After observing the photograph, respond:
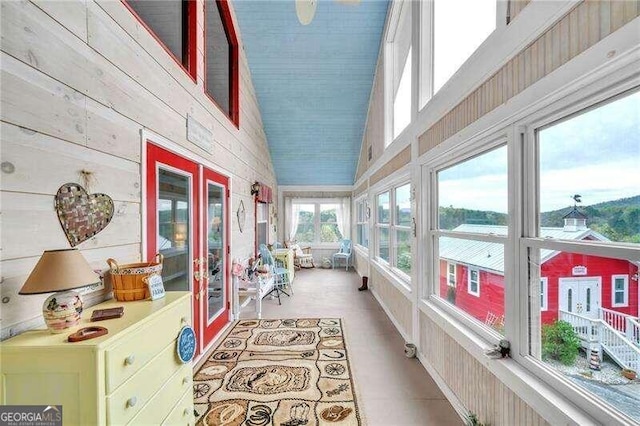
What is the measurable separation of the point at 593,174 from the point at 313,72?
426cm

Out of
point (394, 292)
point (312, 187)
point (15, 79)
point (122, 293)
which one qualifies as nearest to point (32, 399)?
point (122, 293)

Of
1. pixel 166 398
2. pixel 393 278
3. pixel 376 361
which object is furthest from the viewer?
pixel 393 278

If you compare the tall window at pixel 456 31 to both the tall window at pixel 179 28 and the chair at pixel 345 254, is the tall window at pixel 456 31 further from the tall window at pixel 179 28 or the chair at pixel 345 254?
the chair at pixel 345 254

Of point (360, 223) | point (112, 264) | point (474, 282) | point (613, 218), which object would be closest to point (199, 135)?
point (112, 264)

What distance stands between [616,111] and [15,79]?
2.21 metres

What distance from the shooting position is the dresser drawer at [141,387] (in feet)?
3.30

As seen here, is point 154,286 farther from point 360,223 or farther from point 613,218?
point 360,223

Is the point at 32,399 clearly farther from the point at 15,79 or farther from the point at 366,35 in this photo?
the point at 366,35

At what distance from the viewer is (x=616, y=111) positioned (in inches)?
39.5

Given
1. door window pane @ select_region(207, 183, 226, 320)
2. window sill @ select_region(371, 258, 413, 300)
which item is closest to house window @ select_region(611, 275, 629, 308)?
window sill @ select_region(371, 258, 413, 300)

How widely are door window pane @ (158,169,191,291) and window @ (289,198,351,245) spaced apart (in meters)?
5.40

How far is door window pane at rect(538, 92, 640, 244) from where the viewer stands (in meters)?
0.97

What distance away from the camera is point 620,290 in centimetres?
102

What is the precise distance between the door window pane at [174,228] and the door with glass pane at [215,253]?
33 centimetres
